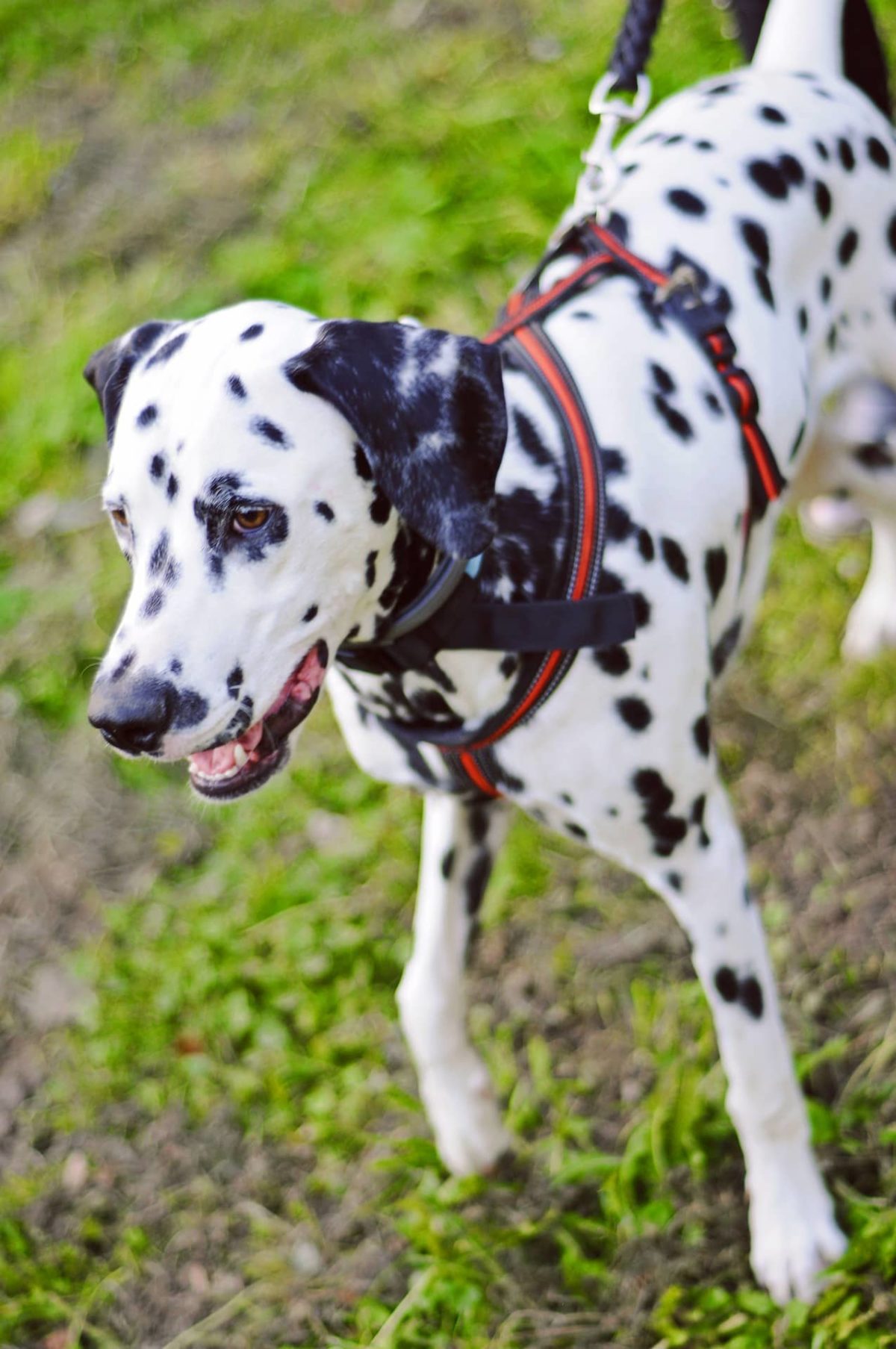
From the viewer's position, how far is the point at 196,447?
1.99 meters

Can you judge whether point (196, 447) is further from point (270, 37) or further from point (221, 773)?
point (270, 37)

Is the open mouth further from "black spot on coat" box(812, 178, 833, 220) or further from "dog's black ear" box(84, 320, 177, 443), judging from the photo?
"black spot on coat" box(812, 178, 833, 220)

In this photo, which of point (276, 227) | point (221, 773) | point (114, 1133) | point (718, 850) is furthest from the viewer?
point (276, 227)

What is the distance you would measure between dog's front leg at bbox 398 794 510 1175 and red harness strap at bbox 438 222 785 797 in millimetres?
280

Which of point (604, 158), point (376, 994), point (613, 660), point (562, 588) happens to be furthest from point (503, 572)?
point (376, 994)

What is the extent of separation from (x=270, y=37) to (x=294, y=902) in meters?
4.82

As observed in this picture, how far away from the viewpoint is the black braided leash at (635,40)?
9.35 feet

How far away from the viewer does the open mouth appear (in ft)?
7.07

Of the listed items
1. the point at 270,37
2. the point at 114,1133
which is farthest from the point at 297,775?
the point at 270,37

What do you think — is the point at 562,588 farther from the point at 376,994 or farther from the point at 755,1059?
the point at 376,994

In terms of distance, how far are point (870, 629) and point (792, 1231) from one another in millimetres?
1729

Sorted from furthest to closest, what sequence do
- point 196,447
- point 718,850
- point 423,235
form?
point 423,235, point 718,850, point 196,447

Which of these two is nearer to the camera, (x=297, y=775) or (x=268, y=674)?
(x=268, y=674)

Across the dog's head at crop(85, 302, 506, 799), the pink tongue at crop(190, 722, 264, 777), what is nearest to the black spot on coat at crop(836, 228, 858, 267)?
the dog's head at crop(85, 302, 506, 799)
